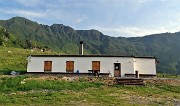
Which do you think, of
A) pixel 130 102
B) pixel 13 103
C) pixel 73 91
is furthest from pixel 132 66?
pixel 13 103

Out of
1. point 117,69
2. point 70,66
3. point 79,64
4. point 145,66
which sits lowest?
point 117,69

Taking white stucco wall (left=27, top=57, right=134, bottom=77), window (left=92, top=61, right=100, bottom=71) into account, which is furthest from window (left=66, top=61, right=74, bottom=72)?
window (left=92, top=61, right=100, bottom=71)

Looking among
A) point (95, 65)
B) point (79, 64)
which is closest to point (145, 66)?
point (95, 65)

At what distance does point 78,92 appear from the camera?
26.8m

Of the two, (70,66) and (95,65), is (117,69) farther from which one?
(70,66)

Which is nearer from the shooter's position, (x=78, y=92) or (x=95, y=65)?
(x=78, y=92)

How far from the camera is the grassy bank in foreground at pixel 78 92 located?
73.3 ft

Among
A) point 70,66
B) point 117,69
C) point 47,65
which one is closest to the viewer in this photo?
point 70,66

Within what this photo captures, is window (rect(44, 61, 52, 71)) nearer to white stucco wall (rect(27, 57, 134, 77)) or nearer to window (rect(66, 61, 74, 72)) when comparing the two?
white stucco wall (rect(27, 57, 134, 77))

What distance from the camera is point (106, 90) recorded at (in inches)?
1101

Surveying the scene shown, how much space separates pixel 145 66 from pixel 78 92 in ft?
61.4

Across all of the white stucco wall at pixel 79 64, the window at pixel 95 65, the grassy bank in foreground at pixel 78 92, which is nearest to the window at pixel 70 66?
the white stucco wall at pixel 79 64

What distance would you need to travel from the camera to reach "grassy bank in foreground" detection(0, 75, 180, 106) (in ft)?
73.3

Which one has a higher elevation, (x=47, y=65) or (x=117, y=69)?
(x=47, y=65)
